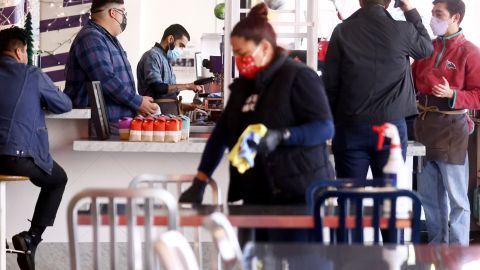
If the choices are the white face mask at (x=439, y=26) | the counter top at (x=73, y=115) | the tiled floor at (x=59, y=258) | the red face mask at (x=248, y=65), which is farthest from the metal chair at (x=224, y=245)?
the white face mask at (x=439, y=26)

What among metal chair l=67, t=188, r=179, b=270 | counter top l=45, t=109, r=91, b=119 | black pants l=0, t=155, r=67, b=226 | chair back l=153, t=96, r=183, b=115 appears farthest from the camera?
chair back l=153, t=96, r=183, b=115

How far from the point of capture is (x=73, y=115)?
5066 mm

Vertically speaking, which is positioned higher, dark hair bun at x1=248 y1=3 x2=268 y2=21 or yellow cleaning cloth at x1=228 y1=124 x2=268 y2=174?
dark hair bun at x1=248 y1=3 x2=268 y2=21

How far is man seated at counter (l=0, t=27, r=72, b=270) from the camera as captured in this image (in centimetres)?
470

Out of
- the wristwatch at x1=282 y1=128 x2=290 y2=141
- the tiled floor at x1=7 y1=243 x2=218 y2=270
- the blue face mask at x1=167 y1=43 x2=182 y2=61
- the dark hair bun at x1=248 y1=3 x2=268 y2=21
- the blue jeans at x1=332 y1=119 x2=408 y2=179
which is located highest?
the dark hair bun at x1=248 y1=3 x2=268 y2=21

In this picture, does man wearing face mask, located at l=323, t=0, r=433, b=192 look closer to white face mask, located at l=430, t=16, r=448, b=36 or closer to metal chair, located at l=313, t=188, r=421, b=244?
white face mask, located at l=430, t=16, r=448, b=36

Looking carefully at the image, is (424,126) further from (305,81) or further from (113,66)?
(305,81)

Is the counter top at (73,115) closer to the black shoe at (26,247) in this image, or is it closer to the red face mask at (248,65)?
the black shoe at (26,247)

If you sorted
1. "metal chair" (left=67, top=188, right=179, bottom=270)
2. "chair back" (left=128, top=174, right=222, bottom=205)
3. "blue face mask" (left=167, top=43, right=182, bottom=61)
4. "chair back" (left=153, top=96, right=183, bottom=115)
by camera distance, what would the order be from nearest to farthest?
"metal chair" (left=67, top=188, right=179, bottom=270)
"chair back" (left=128, top=174, right=222, bottom=205)
"chair back" (left=153, top=96, right=183, bottom=115)
"blue face mask" (left=167, top=43, right=182, bottom=61)

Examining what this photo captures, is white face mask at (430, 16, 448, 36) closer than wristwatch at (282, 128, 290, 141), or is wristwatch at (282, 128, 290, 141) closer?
wristwatch at (282, 128, 290, 141)

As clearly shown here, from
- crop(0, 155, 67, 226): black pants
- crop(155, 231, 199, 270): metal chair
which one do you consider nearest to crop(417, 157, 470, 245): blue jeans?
crop(0, 155, 67, 226): black pants

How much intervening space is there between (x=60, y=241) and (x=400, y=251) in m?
3.15

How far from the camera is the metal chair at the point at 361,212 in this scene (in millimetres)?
2834

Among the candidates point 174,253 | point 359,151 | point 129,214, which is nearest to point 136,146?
point 359,151
